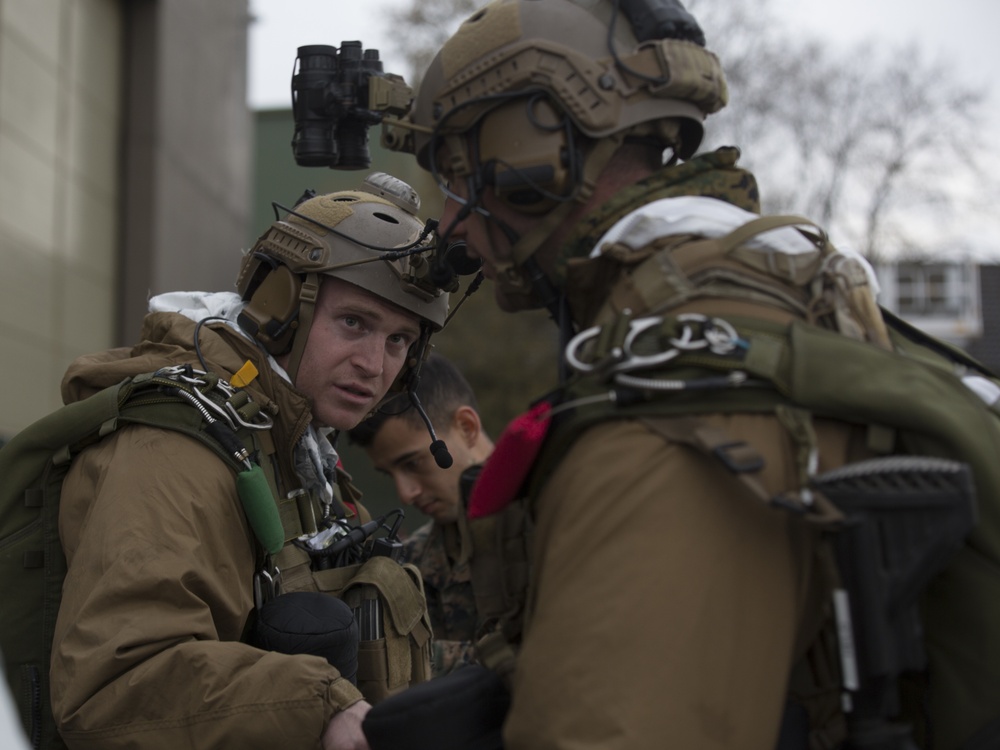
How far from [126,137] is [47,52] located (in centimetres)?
182

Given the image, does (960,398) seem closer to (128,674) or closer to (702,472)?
(702,472)

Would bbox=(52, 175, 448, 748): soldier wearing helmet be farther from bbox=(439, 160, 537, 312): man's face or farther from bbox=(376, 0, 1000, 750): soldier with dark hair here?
bbox=(439, 160, 537, 312): man's face

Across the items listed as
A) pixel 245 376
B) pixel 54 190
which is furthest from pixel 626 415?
pixel 54 190

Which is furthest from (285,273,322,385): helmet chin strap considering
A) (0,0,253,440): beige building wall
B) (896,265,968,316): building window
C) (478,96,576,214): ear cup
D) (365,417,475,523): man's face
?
(896,265,968,316): building window

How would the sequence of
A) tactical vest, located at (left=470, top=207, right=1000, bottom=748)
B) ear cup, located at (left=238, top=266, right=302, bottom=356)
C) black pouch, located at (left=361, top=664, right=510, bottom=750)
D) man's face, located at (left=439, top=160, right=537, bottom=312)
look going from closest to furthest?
Result: tactical vest, located at (left=470, top=207, right=1000, bottom=748), black pouch, located at (left=361, top=664, right=510, bottom=750), man's face, located at (left=439, top=160, right=537, bottom=312), ear cup, located at (left=238, top=266, right=302, bottom=356)

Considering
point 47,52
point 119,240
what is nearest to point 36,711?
point 47,52

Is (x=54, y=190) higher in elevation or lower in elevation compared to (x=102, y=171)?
lower

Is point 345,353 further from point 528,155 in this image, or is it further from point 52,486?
point 528,155

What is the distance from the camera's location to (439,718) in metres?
2.10

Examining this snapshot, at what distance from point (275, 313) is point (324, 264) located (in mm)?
224

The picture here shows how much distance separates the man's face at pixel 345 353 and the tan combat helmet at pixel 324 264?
50mm

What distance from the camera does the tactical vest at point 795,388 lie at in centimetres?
196

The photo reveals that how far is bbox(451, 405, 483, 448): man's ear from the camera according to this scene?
5727mm

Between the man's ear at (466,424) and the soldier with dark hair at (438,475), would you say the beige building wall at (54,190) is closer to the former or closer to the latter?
the soldier with dark hair at (438,475)
